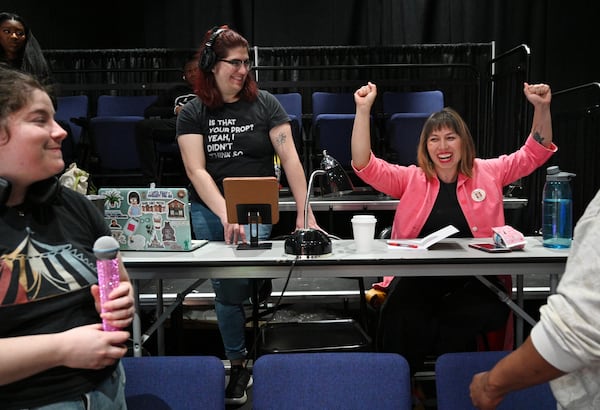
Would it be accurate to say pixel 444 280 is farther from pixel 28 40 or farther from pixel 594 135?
pixel 594 135

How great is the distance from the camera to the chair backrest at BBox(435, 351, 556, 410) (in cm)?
131

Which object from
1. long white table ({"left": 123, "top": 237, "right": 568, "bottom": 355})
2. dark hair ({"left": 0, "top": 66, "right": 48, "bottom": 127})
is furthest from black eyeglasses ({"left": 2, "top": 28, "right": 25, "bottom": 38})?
dark hair ({"left": 0, "top": 66, "right": 48, "bottom": 127})

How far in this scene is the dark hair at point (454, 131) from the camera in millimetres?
2123

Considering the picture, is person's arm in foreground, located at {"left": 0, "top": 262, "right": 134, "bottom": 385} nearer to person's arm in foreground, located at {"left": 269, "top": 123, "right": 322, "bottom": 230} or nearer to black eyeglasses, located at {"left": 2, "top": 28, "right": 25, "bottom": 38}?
person's arm in foreground, located at {"left": 269, "top": 123, "right": 322, "bottom": 230}

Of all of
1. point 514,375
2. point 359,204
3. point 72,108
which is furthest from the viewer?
point 72,108

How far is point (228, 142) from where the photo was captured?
211cm

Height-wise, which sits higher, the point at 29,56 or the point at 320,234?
the point at 29,56

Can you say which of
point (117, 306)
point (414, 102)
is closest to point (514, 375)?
point (117, 306)

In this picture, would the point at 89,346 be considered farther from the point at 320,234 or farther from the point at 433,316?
the point at 433,316

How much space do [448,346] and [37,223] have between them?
5.10 feet

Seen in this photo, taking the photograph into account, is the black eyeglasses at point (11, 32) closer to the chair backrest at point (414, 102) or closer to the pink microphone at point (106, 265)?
the pink microphone at point (106, 265)

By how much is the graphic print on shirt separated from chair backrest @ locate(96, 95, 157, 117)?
4.61m

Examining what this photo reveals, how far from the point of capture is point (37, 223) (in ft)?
3.32

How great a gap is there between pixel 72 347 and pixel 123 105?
16.0ft
